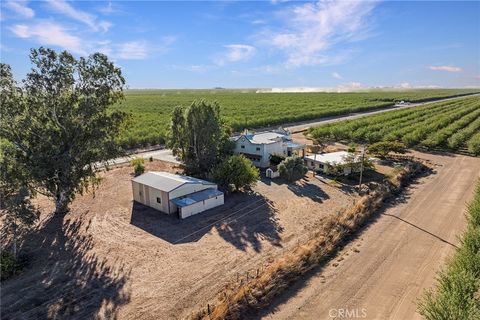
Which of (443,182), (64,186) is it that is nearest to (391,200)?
(443,182)

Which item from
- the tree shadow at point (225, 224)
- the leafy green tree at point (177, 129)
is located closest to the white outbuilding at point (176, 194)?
the tree shadow at point (225, 224)

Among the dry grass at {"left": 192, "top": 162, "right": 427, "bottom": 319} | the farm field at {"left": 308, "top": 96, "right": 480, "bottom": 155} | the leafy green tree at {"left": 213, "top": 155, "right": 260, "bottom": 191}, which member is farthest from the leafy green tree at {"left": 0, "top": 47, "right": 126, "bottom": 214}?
the farm field at {"left": 308, "top": 96, "right": 480, "bottom": 155}

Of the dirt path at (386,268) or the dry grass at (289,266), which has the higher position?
the dry grass at (289,266)

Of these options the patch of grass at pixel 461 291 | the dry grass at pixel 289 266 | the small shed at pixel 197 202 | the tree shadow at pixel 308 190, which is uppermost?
the patch of grass at pixel 461 291

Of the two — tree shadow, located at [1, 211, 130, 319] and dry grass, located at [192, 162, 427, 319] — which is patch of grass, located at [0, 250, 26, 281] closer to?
tree shadow, located at [1, 211, 130, 319]

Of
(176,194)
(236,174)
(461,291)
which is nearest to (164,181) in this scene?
(176,194)

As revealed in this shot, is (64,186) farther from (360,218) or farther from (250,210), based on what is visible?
(360,218)

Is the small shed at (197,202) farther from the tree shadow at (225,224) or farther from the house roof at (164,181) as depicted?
the house roof at (164,181)
